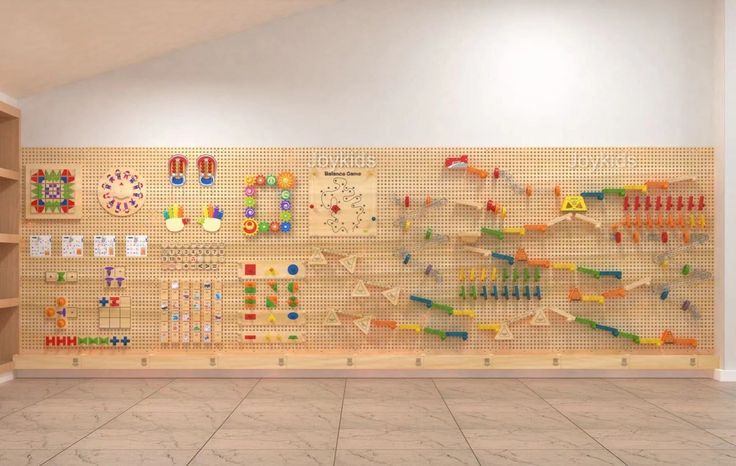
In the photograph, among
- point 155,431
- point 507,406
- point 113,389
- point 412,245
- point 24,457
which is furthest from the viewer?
point 412,245

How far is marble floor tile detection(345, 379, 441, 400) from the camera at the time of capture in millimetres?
4898

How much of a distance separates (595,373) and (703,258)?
4.49 ft

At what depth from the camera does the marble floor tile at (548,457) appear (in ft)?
11.0

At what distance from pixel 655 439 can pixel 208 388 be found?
10.6 feet

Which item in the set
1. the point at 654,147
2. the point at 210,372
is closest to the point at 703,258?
the point at 654,147

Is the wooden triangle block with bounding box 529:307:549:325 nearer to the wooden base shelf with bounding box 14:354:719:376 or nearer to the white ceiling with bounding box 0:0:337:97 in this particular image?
the wooden base shelf with bounding box 14:354:719:376

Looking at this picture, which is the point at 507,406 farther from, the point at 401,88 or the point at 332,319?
the point at 401,88

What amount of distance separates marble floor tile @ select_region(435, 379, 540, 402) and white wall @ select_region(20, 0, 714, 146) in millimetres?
2031

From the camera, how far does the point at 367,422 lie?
13.7 feet

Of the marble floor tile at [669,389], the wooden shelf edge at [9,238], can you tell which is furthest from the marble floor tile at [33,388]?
the marble floor tile at [669,389]

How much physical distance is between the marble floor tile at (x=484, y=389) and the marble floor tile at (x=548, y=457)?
1235mm

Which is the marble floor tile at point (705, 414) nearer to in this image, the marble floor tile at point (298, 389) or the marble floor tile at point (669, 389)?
the marble floor tile at point (669, 389)

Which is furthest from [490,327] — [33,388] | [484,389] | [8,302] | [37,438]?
[8,302]

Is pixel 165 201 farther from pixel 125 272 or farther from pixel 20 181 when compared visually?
pixel 20 181
